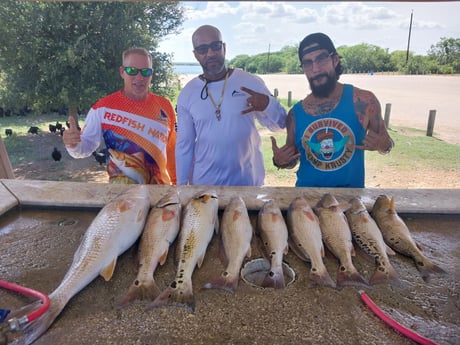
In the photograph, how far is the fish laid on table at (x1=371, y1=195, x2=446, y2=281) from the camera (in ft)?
6.67

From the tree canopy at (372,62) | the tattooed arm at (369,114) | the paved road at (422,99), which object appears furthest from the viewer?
the tree canopy at (372,62)

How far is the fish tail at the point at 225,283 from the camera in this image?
6.10ft

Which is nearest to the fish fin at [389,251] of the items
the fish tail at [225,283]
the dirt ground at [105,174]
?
the fish tail at [225,283]

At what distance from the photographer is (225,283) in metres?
1.88

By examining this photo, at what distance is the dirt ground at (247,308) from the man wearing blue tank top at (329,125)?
3.62 feet

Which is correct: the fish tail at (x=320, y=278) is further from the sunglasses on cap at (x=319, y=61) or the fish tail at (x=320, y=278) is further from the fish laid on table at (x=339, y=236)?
the sunglasses on cap at (x=319, y=61)

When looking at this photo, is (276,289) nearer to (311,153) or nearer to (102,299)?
(102,299)

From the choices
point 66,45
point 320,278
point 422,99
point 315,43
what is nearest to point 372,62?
point 422,99

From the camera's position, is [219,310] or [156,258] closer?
[219,310]

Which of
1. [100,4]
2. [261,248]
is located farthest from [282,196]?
[100,4]

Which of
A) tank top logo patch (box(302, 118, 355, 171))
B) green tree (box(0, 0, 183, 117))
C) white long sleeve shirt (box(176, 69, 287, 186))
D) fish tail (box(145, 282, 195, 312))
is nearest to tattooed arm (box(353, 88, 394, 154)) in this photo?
tank top logo patch (box(302, 118, 355, 171))

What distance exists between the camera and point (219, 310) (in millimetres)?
1723

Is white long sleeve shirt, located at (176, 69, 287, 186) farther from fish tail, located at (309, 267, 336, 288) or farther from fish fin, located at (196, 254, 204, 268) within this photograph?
fish tail, located at (309, 267, 336, 288)

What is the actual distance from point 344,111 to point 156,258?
2.07 m
